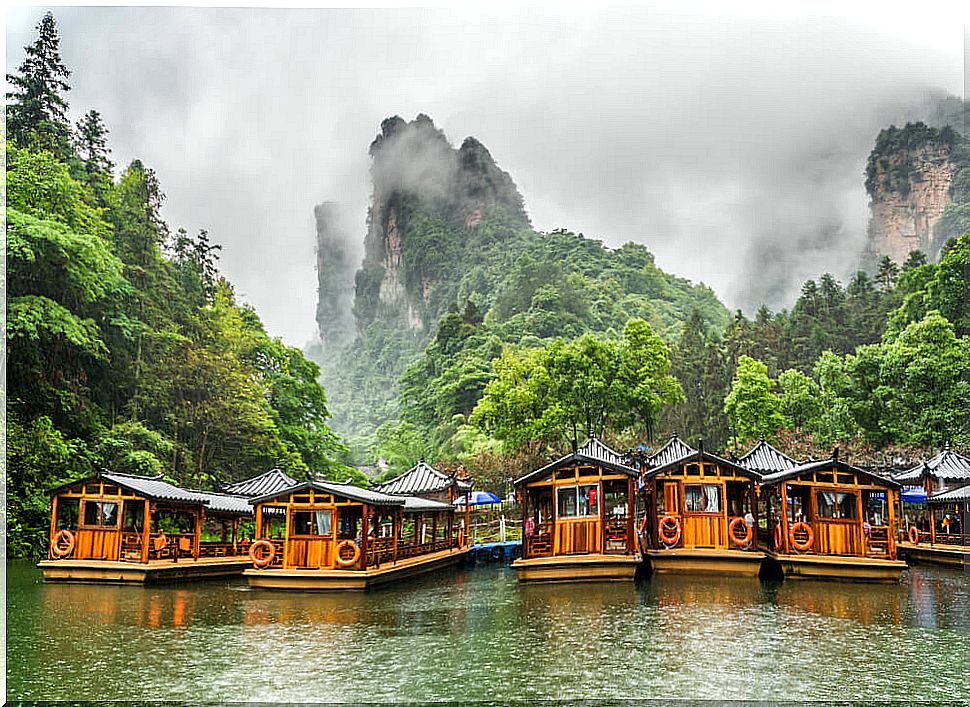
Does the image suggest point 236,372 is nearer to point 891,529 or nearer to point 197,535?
point 197,535

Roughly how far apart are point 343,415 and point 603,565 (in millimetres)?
54496

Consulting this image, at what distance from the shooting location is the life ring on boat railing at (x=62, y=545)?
12.3 m

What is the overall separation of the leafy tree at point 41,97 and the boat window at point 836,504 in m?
23.3

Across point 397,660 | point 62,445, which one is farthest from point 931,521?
point 62,445

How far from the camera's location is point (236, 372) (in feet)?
86.5

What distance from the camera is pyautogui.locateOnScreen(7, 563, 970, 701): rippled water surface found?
19.3ft

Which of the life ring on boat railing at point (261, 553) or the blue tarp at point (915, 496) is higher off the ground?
the blue tarp at point (915, 496)

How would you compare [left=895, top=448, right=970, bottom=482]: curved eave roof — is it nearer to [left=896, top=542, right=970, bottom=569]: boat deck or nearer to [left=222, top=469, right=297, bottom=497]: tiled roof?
[left=896, top=542, right=970, bottom=569]: boat deck

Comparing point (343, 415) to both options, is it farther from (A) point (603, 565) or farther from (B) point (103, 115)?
(A) point (603, 565)

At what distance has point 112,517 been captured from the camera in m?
12.3

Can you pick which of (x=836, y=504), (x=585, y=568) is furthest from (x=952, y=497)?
(x=585, y=568)

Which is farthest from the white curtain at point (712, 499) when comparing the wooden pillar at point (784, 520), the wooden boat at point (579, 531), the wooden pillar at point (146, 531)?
the wooden pillar at point (146, 531)

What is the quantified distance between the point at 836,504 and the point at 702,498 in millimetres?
1990

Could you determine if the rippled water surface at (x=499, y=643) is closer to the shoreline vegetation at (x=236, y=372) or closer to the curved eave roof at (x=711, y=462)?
the curved eave roof at (x=711, y=462)
